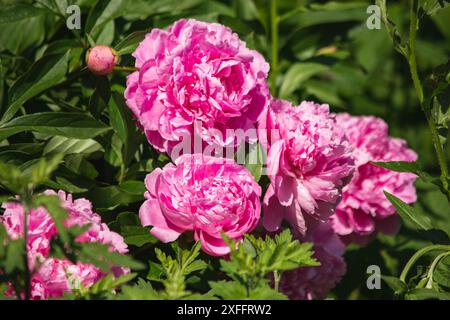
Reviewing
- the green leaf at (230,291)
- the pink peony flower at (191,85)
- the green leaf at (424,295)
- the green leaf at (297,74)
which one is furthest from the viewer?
the green leaf at (297,74)

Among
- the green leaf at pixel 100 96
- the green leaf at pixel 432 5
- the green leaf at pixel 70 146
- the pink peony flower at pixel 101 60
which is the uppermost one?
the green leaf at pixel 432 5

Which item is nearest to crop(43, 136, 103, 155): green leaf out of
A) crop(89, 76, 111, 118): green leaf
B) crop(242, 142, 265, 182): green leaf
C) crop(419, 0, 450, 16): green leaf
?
crop(89, 76, 111, 118): green leaf

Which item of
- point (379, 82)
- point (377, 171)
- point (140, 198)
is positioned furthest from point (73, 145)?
point (379, 82)

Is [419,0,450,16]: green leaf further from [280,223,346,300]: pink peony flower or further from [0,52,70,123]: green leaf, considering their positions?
[0,52,70,123]: green leaf

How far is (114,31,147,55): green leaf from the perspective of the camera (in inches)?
54.3

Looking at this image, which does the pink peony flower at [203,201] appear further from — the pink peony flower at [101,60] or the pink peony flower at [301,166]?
the pink peony flower at [101,60]

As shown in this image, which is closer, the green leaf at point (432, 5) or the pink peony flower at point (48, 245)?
the pink peony flower at point (48, 245)

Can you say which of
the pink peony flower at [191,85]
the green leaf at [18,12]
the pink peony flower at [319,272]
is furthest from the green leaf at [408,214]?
the green leaf at [18,12]

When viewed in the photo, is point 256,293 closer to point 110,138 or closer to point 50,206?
point 50,206

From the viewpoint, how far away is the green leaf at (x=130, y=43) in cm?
138

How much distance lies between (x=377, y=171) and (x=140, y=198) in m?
0.59

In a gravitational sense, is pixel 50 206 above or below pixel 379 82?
below

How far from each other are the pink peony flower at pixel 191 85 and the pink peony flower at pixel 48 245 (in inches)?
7.3

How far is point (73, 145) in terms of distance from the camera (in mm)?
1367
